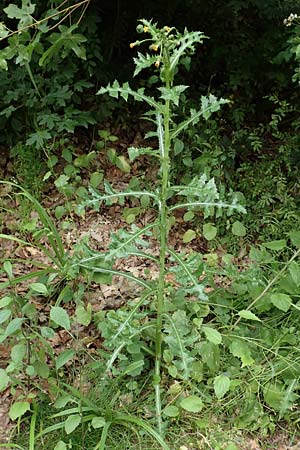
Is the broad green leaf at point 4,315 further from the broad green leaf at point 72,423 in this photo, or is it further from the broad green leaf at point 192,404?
the broad green leaf at point 192,404

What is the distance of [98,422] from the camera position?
2543 millimetres

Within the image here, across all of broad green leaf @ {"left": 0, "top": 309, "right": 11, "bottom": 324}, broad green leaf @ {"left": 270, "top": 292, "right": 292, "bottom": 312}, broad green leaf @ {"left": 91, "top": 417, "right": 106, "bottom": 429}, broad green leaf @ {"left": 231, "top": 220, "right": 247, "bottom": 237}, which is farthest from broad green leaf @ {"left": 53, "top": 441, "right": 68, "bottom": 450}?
broad green leaf @ {"left": 231, "top": 220, "right": 247, "bottom": 237}

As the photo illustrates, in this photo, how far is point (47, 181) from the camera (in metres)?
4.00

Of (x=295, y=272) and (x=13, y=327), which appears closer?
(x=13, y=327)

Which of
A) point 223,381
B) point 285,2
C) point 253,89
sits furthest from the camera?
point 253,89

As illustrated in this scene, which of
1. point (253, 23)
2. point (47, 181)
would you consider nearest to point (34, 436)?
point (47, 181)

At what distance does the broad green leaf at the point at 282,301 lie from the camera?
109 inches

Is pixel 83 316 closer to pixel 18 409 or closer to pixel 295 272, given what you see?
pixel 18 409

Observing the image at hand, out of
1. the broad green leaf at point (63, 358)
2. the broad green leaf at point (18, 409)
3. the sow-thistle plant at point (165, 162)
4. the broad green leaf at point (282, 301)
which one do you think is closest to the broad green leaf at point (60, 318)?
the broad green leaf at point (63, 358)

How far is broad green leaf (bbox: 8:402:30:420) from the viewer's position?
8.27 feet

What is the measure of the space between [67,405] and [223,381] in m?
0.74

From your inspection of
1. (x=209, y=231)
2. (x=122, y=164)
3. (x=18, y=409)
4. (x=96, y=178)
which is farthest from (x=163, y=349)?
(x=122, y=164)

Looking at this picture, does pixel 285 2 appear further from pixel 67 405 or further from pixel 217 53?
pixel 67 405

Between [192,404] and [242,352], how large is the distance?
0.32 metres
